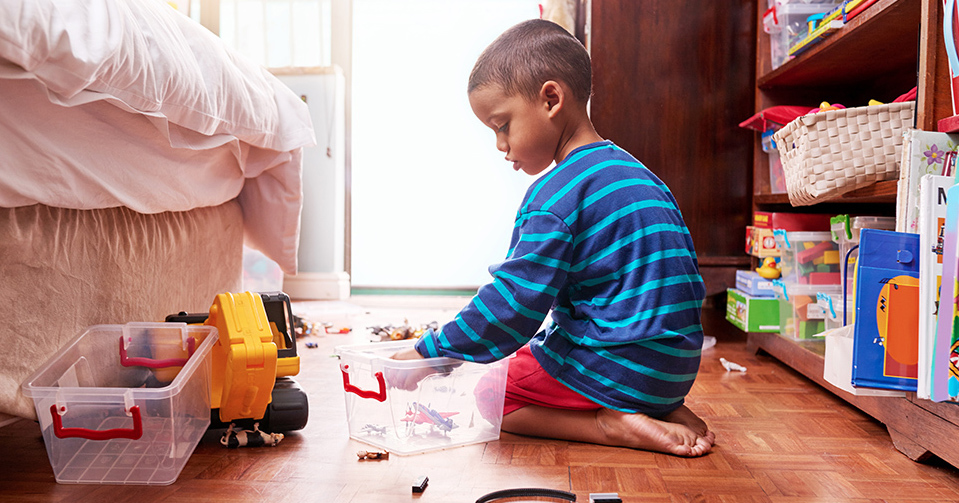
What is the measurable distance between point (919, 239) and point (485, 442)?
2.14 ft

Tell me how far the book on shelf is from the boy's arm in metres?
0.47

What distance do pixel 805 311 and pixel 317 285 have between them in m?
1.98

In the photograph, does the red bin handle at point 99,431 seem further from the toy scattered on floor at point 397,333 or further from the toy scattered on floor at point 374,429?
the toy scattered on floor at point 397,333

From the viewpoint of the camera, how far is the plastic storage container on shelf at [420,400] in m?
0.97

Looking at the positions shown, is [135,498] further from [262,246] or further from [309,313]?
[309,313]

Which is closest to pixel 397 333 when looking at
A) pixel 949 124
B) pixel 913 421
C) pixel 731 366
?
pixel 731 366

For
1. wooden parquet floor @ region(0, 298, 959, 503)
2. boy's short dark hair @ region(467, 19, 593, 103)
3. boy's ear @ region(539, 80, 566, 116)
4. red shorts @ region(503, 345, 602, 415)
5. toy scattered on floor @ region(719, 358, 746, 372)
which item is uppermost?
boy's short dark hair @ region(467, 19, 593, 103)

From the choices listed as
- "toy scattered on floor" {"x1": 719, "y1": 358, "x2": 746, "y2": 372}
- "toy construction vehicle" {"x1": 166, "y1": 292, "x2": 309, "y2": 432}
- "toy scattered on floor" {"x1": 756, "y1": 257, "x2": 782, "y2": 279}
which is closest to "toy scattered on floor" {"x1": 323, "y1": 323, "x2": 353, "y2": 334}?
"toy construction vehicle" {"x1": 166, "y1": 292, "x2": 309, "y2": 432}

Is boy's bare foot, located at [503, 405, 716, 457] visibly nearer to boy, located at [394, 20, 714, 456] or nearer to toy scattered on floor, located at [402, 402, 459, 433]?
boy, located at [394, 20, 714, 456]

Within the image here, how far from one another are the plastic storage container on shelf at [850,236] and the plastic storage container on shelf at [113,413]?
109cm

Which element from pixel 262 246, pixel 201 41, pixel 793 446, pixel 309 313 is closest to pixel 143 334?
pixel 201 41

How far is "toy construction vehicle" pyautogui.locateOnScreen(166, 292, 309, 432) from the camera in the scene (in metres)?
0.95

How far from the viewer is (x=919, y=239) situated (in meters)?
0.91

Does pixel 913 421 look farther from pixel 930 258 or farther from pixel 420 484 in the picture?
pixel 420 484
